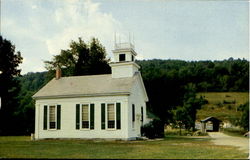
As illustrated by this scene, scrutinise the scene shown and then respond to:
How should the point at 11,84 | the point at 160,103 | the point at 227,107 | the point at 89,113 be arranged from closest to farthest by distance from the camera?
the point at 89,113 → the point at 11,84 → the point at 160,103 → the point at 227,107

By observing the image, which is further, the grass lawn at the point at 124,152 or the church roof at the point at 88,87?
the church roof at the point at 88,87

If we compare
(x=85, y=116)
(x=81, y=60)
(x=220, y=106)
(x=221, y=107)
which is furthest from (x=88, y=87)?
(x=221, y=107)

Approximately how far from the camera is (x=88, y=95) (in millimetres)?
28750

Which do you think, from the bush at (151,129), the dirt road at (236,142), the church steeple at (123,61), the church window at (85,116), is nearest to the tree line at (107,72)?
the bush at (151,129)

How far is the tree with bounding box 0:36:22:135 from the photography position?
41.4m

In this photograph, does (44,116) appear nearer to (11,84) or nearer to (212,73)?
(11,84)

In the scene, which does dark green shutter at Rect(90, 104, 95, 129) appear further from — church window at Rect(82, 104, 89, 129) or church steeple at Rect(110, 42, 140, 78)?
church steeple at Rect(110, 42, 140, 78)

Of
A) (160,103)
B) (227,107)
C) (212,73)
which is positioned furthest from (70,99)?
(227,107)

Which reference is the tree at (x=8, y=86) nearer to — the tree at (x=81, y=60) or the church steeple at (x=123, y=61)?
the tree at (x=81, y=60)

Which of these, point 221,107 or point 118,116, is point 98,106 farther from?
point 221,107

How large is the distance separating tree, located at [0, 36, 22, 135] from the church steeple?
1737 cm

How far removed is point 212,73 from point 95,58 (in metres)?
20.1

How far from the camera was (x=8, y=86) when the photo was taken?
41.6 m

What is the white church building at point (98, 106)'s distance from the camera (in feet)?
91.0
